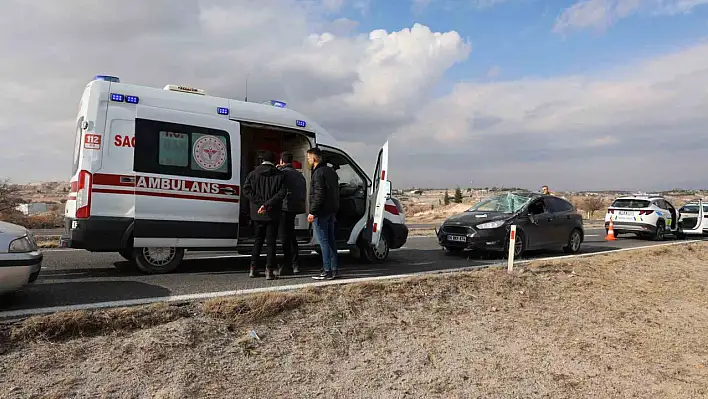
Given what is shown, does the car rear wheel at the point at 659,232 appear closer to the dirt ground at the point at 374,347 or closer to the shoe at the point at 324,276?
the dirt ground at the point at 374,347

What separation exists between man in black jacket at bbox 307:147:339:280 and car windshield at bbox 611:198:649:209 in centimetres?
1590

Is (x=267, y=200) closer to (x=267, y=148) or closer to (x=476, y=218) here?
(x=267, y=148)

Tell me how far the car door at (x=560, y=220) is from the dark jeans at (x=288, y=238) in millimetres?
6904

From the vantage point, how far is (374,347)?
16.5 ft

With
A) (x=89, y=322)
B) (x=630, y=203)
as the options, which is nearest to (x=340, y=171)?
(x=89, y=322)

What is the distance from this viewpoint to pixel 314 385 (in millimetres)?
4223

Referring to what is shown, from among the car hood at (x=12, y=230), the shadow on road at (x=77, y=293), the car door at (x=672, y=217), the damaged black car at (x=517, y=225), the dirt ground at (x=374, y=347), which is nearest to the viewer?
the dirt ground at (x=374, y=347)

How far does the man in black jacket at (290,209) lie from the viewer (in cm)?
727

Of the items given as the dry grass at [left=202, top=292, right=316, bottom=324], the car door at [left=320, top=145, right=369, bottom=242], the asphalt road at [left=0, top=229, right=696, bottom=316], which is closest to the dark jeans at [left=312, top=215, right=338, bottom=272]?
the asphalt road at [left=0, top=229, right=696, bottom=316]

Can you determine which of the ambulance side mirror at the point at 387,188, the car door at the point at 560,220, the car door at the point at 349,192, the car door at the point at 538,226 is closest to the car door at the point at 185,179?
the car door at the point at 349,192

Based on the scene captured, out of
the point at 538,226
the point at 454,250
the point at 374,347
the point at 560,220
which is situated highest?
the point at 560,220

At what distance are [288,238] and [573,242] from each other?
27.2 ft

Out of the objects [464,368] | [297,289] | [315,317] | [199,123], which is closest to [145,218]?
[199,123]

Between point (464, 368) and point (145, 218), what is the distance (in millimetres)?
4703
